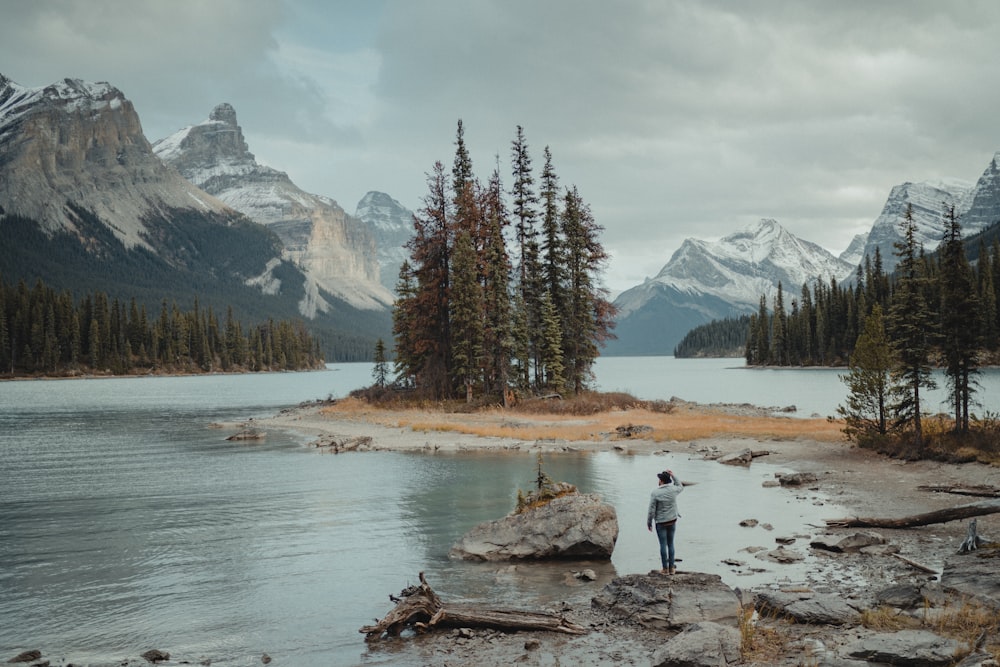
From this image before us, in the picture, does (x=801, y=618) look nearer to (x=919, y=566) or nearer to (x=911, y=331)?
(x=919, y=566)

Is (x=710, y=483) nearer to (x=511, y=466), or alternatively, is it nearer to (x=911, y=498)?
(x=911, y=498)

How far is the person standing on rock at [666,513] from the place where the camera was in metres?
15.3

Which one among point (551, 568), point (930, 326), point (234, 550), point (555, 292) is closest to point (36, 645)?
point (234, 550)

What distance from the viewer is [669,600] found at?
12812mm

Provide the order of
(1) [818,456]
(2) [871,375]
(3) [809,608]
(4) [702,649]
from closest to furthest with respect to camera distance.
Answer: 1. (4) [702,649]
2. (3) [809,608]
3. (2) [871,375]
4. (1) [818,456]

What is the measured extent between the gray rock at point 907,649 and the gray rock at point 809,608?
150 centimetres

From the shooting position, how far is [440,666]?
1092cm

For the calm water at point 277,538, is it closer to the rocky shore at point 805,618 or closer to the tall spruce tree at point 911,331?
the rocky shore at point 805,618

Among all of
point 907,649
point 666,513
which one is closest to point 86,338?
point 666,513

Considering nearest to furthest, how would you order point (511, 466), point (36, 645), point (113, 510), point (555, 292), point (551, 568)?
point (36, 645) → point (551, 568) → point (113, 510) → point (511, 466) → point (555, 292)

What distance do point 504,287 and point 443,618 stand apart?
43.4 m

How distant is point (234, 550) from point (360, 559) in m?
3.86

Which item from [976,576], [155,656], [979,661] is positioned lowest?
[155,656]

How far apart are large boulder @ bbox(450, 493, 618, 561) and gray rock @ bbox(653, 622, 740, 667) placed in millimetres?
7156
